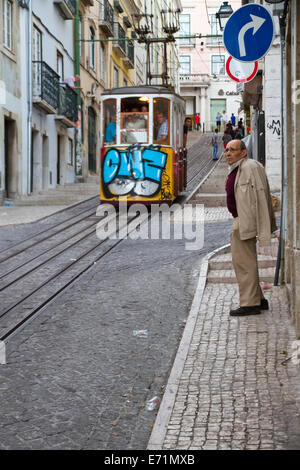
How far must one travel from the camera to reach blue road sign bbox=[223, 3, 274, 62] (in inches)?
309

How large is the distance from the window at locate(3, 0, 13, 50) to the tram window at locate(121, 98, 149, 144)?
583cm

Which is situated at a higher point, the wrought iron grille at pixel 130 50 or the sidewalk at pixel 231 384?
the wrought iron grille at pixel 130 50

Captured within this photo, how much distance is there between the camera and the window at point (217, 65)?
230ft

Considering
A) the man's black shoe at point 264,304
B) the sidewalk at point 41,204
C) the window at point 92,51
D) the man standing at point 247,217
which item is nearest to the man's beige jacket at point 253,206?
the man standing at point 247,217

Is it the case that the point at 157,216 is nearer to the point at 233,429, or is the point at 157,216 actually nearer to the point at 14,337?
the point at 14,337

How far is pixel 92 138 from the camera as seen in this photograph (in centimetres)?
3534

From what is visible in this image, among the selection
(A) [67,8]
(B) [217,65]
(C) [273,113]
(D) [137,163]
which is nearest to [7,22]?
(A) [67,8]

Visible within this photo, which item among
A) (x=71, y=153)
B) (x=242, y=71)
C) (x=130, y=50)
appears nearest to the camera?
(x=242, y=71)

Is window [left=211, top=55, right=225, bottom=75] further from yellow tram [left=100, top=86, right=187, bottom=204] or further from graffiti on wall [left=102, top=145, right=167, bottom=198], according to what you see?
graffiti on wall [left=102, top=145, right=167, bottom=198]

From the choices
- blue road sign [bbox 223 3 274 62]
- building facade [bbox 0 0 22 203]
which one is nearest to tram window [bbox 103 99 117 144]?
building facade [bbox 0 0 22 203]

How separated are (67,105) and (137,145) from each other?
443 inches

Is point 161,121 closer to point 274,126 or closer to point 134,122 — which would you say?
point 134,122

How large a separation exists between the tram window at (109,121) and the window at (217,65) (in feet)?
176

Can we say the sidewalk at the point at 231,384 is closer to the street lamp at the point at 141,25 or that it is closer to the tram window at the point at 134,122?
the tram window at the point at 134,122
